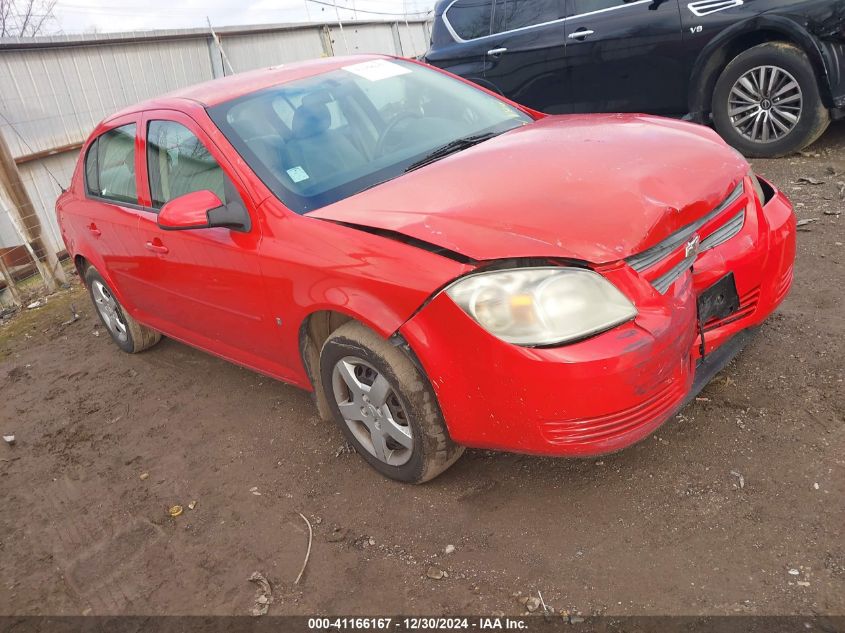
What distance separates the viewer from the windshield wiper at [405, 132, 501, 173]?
307cm

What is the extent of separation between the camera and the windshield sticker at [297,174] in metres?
2.98

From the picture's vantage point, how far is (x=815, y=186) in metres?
5.31

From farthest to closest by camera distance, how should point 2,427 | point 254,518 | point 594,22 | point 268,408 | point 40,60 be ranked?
point 40,60, point 594,22, point 2,427, point 268,408, point 254,518

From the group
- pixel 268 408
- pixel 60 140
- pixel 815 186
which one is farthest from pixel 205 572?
pixel 60 140

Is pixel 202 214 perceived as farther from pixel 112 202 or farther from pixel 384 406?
pixel 112 202

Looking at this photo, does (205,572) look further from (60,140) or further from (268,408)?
(60,140)

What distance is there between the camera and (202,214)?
2930 mm

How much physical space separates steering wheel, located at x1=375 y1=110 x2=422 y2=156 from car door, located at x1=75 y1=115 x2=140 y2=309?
1463 mm

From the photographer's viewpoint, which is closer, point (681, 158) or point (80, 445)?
point (681, 158)

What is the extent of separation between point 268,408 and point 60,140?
5.56 m

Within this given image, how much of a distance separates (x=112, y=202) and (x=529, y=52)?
434cm

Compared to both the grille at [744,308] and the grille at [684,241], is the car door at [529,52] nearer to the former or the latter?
the grille at [684,241]

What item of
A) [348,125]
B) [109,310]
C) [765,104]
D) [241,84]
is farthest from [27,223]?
[765,104]

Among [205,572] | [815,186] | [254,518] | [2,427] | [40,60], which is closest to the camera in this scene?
[205,572]
